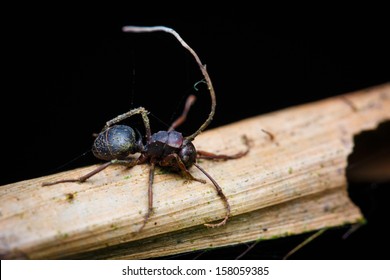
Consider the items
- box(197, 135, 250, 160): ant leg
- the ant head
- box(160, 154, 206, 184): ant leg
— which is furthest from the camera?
box(197, 135, 250, 160): ant leg

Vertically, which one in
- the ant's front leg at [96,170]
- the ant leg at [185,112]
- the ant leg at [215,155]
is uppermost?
the ant leg at [185,112]

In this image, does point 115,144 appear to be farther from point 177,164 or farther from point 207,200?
point 207,200

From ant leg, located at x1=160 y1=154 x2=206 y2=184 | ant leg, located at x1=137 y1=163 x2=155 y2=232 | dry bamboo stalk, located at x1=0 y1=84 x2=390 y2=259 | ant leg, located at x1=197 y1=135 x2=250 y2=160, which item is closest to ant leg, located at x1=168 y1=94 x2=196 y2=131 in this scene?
dry bamboo stalk, located at x1=0 y1=84 x2=390 y2=259

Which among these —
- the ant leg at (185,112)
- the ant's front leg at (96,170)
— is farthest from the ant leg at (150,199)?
the ant leg at (185,112)

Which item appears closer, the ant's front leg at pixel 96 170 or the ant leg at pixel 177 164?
the ant's front leg at pixel 96 170

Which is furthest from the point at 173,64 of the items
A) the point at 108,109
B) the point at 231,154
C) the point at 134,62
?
the point at 231,154

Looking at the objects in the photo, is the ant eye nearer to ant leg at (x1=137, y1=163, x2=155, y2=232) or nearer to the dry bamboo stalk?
the dry bamboo stalk

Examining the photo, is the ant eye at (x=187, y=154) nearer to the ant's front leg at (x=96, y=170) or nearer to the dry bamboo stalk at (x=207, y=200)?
the dry bamboo stalk at (x=207, y=200)
